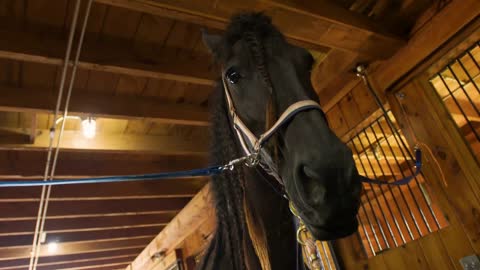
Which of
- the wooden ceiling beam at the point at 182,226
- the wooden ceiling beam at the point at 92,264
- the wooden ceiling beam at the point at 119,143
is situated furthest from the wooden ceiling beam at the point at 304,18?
the wooden ceiling beam at the point at 92,264

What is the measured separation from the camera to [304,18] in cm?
180

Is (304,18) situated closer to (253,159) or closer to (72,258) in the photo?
(253,159)

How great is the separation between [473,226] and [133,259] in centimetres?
611

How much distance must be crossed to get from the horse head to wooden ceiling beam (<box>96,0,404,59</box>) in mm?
387

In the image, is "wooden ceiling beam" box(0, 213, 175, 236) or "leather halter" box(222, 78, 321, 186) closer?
"leather halter" box(222, 78, 321, 186)

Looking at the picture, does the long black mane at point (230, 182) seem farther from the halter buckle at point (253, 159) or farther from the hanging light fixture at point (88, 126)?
the hanging light fixture at point (88, 126)

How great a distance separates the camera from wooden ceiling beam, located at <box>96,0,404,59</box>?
1636 millimetres

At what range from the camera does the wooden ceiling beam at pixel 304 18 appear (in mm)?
1636

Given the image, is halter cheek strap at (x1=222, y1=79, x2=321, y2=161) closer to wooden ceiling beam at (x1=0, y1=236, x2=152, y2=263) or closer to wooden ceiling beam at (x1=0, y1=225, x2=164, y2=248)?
wooden ceiling beam at (x1=0, y1=225, x2=164, y2=248)

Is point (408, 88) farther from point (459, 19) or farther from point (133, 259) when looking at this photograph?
point (133, 259)

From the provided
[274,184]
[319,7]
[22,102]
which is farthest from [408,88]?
[22,102]

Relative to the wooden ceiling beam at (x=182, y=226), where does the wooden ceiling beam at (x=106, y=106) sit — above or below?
above

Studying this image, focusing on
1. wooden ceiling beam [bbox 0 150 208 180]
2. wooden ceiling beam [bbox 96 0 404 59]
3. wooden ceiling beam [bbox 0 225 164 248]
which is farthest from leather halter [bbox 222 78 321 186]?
wooden ceiling beam [bbox 0 225 164 248]

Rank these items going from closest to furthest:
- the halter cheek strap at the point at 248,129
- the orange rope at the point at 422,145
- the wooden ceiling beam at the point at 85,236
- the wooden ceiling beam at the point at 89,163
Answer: the halter cheek strap at the point at 248,129 < the orange rope at the point at 422,145 < the wooden ceiling beam at the point at 89,163 < the wooden ceiling beam at the point at 85,236
